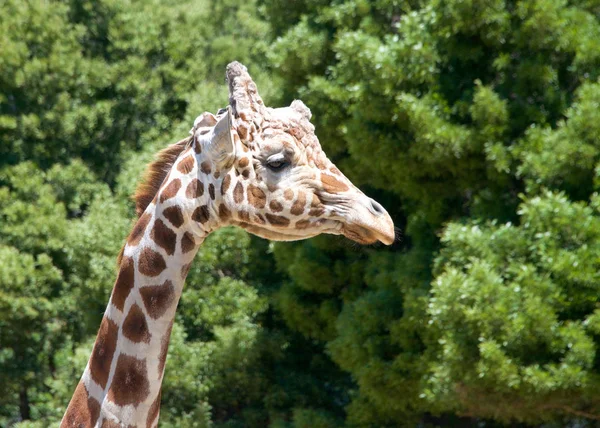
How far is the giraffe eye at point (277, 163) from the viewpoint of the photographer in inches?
172

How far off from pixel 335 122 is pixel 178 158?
930 cm

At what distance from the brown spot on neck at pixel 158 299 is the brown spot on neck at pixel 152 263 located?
60mm

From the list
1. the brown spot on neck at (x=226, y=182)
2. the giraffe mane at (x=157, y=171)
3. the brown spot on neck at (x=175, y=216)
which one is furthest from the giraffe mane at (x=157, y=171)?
the brown spot on neck at (x=226, y=182)

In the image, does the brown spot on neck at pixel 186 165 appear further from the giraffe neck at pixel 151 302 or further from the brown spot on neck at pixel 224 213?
the brown spot on neck at pixel 224 213

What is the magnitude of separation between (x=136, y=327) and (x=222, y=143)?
0.89 m

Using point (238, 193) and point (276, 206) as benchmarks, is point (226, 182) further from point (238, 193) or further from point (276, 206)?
point (276, 206)

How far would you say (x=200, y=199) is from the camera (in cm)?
454

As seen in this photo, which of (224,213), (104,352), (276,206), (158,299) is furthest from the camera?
(104,352)

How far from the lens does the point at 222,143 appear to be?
4418 millimetres

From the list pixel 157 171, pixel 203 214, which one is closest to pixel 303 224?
pixel 203 214

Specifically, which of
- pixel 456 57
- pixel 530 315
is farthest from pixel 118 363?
pixel 456 57

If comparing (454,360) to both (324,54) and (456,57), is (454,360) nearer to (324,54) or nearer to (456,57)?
(456,57)

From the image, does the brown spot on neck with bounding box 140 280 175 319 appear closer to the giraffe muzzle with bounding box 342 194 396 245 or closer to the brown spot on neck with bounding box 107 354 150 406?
the brown spot on neck with bounding box 107 354 150 406

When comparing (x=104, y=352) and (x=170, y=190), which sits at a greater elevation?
(x=170, y=190)
